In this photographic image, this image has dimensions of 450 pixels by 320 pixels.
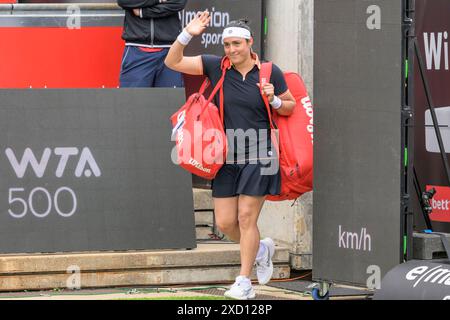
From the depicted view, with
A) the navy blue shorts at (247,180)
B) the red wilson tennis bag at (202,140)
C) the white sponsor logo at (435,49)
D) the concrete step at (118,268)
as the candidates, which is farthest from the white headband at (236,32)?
the concrete step at (118,268)

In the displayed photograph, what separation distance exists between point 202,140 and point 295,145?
69 centimetres

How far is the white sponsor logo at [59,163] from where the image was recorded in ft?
34.6

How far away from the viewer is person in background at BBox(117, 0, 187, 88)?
11.8m

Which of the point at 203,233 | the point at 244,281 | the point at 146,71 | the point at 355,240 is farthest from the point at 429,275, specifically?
the point at 146,71

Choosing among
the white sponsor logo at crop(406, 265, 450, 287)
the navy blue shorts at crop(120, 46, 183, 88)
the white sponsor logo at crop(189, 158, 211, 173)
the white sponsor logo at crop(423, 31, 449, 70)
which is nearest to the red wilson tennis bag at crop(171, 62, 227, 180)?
the white sponsor logo at crop(189, 158, 211, 173)

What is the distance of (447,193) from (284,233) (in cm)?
236

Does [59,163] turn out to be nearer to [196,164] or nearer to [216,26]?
[196,164]

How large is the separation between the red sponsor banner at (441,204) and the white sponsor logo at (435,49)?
89 centimetres

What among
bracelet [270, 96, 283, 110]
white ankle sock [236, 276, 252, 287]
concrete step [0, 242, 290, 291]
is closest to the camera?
bracelet [270, 96, 283, 110]

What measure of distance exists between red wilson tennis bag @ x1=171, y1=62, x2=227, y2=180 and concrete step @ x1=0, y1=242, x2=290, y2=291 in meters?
1.14

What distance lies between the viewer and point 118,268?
10547mm

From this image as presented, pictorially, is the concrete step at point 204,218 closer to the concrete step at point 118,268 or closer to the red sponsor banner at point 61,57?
→ the concrete step at point 118,268

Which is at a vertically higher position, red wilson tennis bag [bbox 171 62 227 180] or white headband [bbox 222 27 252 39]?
white headband [bbox 222 27 252 39]

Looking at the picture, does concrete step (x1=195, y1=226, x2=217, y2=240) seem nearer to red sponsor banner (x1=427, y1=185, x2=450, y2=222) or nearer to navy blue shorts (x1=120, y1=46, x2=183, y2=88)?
navy blue shorts (x1=120, y1=46, x2=183, y2=88)
